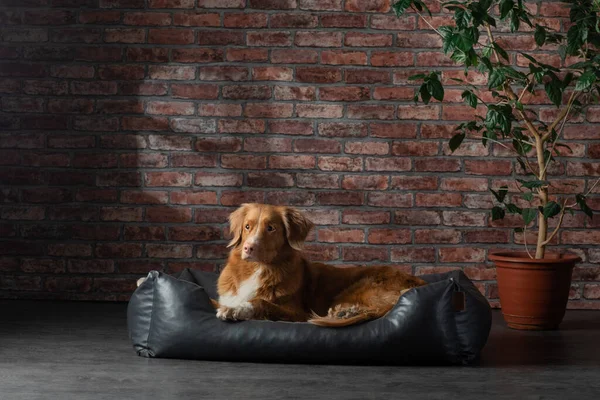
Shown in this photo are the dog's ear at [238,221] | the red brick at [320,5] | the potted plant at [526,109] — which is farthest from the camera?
the red brick at [320,5]

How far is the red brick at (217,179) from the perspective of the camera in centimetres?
403

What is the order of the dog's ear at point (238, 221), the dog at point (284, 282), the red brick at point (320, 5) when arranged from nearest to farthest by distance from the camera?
the dog at point (284, 282) < the dog's ear at point (238, 221) < the red brick at point (320, 5)

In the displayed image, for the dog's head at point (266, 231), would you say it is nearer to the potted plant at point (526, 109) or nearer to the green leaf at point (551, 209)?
the potted plant at point (526, 109)

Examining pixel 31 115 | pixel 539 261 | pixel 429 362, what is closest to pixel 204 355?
pixel 429 362

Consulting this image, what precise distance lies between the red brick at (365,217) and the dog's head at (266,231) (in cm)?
114

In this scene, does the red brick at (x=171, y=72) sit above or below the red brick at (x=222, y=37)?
below

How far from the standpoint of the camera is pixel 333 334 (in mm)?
2631

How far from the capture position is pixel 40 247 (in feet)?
13.3

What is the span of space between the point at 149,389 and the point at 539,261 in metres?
1.94

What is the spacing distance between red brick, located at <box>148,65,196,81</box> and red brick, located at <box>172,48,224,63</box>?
0.15 feet

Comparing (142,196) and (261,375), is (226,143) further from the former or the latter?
(261,375)

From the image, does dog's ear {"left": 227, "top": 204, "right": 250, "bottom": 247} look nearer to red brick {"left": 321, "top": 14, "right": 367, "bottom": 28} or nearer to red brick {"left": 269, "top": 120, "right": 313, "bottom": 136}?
red brick {"left": 269, "top": 120, "right": 313, "bottom": 136}

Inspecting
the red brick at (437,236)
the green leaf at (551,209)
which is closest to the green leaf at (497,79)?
the green leaf at (551,209)

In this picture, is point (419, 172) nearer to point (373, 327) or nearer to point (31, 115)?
point (373, 327)
